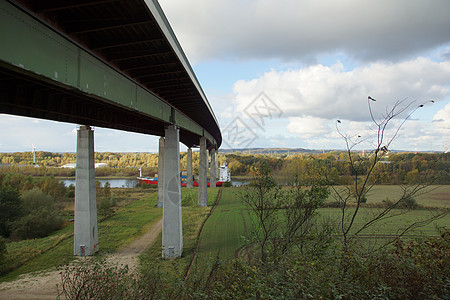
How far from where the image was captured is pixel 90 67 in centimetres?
752

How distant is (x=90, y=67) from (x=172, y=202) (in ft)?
38.4

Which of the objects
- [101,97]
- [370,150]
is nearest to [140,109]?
[101,97]

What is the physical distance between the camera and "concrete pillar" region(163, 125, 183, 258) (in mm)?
17062

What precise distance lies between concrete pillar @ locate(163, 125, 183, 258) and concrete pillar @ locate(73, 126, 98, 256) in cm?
478

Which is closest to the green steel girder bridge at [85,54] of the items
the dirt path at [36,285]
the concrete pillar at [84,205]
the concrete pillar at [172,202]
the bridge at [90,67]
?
the bridge at [90,67]

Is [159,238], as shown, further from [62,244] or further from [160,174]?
[160,174]

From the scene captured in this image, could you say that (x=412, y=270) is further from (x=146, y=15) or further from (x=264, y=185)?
(x=146, y=15)

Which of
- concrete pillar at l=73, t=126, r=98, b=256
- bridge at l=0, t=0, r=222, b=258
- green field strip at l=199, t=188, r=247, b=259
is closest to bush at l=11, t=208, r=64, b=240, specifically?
concrete pillar at l=73, t=126, r=98, b=256

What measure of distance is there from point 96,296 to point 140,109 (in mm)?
7555

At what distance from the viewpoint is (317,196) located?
30.4ft

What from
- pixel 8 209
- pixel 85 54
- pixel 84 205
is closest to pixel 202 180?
pixel 84 205

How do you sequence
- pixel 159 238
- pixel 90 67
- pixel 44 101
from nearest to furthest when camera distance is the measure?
pixel 90 67
pixel 44 101
pixel 159 238

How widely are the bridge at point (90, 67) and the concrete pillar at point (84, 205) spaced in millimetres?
60

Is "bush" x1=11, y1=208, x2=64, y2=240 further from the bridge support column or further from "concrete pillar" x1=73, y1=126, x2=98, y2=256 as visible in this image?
the bridge support column
